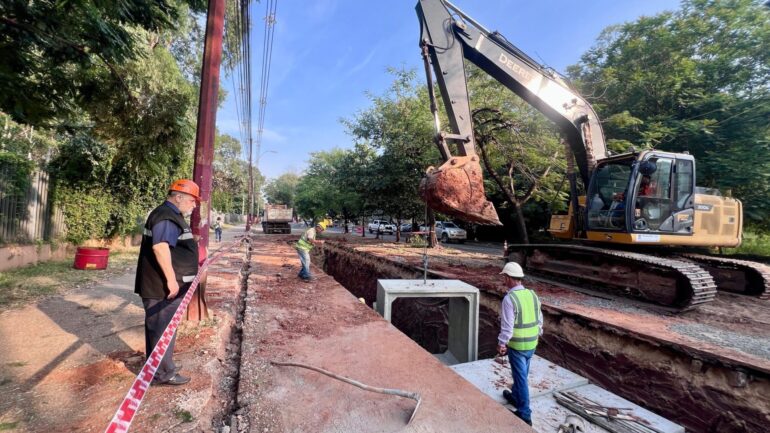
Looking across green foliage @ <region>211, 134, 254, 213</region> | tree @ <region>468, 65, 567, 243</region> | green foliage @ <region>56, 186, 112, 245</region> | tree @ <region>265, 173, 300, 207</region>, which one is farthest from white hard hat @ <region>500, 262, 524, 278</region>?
tree @ <region>265, 173, 300, 207</region>

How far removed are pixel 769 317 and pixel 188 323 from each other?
8.96m

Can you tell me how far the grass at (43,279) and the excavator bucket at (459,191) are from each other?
6.41 m

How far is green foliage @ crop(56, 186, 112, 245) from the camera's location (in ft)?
32.6

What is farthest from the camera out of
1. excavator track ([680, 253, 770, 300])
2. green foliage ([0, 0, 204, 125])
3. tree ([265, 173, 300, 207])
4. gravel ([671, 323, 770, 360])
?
tree ([265, 173, 300, 207])

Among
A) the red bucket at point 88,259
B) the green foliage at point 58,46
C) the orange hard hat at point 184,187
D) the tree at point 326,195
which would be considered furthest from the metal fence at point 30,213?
the tree at point 326,195

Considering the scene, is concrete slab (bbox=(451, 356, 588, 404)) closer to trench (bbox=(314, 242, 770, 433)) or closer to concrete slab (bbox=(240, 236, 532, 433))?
trench (bbox=(314, 242, 770, 433))

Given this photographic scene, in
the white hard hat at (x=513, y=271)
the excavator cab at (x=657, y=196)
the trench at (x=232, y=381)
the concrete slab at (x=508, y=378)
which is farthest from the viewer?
the excavator cab at (x=657, y=196)

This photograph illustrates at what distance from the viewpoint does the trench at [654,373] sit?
3.70 meters

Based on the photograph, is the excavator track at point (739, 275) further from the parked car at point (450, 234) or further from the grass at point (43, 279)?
the parked car at point (450, 234)

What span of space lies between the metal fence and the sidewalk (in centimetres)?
385

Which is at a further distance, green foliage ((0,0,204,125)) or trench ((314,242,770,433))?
green foliage ((0,0,204,125))

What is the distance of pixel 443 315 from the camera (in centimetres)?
798

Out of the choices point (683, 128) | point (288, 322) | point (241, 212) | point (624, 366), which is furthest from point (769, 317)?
point (241, 212)

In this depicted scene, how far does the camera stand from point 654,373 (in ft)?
14.3
